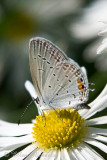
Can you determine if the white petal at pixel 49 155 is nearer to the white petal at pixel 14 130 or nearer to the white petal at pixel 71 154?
the white petal at pixel 71 154

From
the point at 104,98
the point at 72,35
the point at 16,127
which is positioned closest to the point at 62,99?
the point at 104,98

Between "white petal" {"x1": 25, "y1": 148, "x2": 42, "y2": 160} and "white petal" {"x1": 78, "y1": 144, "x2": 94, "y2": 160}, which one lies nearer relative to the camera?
"white petal" {"x1": 78, "y1": 144, "x2": 94, "y2": 160}

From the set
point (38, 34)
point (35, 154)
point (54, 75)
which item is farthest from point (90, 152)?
point (38, 34)

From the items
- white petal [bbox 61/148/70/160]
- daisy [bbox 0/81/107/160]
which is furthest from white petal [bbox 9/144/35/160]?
white petal [bbox 61/148/70/160]

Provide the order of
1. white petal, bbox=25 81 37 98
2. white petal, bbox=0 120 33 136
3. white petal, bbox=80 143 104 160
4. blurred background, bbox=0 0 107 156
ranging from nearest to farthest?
white petal, bbox=80 143 104 160 → white petal, bbox=0 120 33 136 → white petal, bbox=25 81 37 98 → blurred background, bbox=0 0 107 156

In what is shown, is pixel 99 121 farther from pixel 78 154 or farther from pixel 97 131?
pixel 78 154

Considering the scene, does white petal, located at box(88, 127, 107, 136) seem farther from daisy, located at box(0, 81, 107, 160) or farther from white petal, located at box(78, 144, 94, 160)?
white petal, located at box(78, 144, 94, 160)
